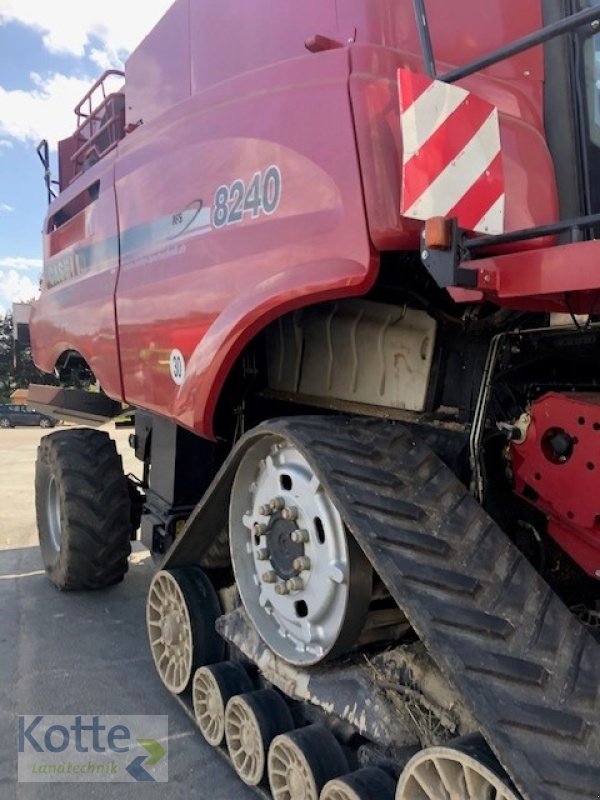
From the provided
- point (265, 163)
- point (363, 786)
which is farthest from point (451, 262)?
point (363, 786)

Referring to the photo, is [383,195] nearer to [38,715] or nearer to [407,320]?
[407,320]

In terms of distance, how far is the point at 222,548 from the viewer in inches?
129

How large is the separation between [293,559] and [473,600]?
0.73m

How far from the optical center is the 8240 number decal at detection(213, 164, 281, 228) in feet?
8.39

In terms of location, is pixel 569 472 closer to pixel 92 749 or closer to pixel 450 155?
pixel 450 155

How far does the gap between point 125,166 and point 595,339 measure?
8.41 feet

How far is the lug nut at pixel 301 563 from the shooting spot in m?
2.43

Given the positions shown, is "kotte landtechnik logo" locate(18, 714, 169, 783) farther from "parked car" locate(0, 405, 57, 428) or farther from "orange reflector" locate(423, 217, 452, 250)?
"parked car" locate(0, 405, 57, 428)

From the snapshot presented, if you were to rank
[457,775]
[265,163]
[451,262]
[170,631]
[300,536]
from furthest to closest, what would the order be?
[170,631] < [265,163] < [300,536] < [451,262] < [457,775]

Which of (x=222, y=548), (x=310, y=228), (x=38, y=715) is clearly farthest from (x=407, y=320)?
(x=38, y=715)

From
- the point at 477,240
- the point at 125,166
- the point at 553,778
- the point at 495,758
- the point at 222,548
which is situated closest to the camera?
the point at 553,778

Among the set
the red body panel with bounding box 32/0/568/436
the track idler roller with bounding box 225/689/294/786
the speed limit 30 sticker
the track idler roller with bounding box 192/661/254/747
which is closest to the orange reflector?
the red body panel with bounding box 32/0/568/436

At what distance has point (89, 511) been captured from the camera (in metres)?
4.69

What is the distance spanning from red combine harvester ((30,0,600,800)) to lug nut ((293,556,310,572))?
0.04ft
